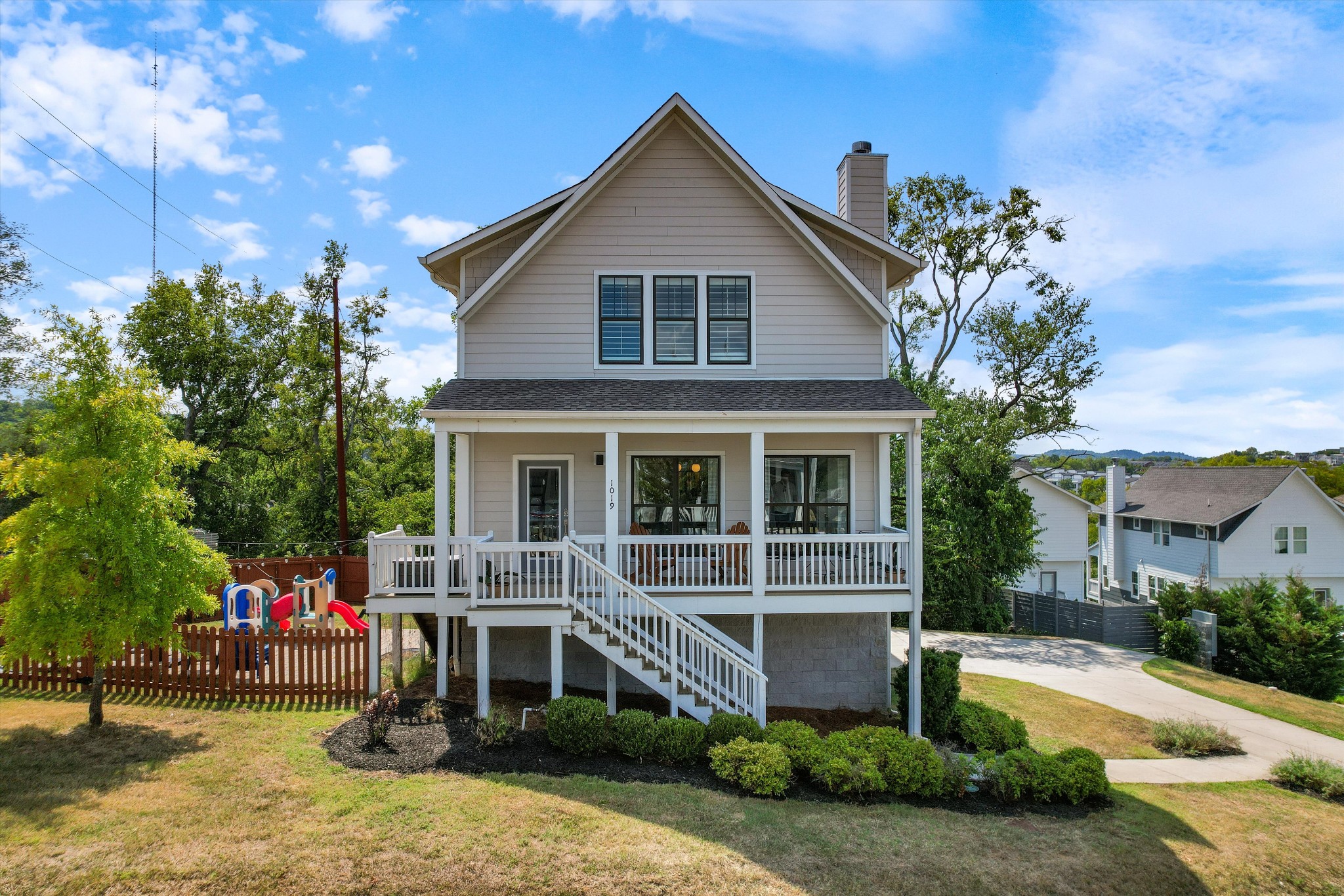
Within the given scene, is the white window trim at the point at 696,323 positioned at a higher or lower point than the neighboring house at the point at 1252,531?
higher

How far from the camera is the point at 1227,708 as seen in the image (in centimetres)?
1424

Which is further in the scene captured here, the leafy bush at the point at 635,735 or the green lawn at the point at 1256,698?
the green lawn at the point at 1256,698

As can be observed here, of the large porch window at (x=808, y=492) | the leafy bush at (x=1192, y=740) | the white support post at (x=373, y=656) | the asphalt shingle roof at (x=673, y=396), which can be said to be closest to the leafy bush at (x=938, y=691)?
the large porch window at (x=808, y=492)

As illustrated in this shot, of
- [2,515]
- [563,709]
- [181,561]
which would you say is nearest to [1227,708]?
[563,709]

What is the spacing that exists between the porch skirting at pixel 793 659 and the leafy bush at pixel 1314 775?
564cm

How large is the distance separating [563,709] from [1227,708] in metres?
13.9

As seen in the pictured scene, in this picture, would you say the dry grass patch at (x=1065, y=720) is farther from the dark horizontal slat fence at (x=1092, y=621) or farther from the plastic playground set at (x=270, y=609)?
the plastic playground set at (x=270, y=609)

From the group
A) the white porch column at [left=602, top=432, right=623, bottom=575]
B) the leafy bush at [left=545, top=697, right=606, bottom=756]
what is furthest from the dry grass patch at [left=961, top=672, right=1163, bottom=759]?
the white porch column at [left=602, top=432, right=623, bottom=575]

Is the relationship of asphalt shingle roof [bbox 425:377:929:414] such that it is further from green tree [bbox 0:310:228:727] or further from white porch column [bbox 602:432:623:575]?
green tree [bbox 0:310:228:727]

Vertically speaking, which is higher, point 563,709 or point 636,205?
point 636,205

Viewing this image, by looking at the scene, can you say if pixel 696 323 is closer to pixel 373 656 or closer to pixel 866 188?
pixel 866 188

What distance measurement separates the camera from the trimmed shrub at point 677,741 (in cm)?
902

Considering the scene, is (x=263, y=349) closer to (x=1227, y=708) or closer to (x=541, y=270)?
(x=541, y=270)

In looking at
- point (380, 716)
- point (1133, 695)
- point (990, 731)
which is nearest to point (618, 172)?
point (380, 716)
